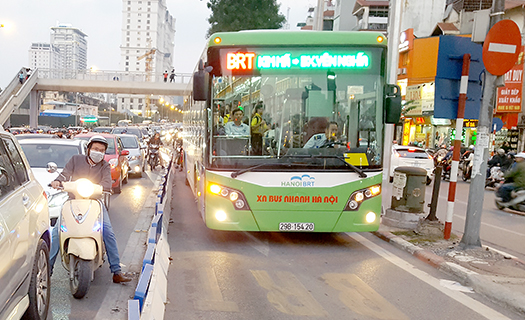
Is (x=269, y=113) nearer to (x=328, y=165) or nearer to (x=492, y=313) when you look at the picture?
(x=328, y=165)

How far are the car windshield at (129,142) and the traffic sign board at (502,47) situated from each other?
47.3 ft

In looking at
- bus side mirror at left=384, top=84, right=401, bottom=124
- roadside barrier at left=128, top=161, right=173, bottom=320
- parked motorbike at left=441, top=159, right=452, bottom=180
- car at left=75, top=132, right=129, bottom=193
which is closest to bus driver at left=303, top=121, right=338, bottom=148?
bus side mirror at left=384, top=84, right=401, bottom=124

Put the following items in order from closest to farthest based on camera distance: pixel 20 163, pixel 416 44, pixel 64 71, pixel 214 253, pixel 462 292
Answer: pixel 20 163 → pixel 462 292 → pixel 214 253 → pixel 416 44 → pixel 64 71

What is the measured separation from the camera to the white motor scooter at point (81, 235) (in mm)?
5059

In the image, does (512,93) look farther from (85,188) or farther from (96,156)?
(85,188)

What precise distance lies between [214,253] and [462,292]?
3.39 meters

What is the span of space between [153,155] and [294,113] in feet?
50.7

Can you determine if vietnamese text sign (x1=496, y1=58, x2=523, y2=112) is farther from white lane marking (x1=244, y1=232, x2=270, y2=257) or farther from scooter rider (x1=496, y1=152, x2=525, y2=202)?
white lane marking (x1=244, y1=232, x2=270, y2=257)

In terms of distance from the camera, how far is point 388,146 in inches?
441

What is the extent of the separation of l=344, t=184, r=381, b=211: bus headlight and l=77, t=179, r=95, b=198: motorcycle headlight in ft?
12.5

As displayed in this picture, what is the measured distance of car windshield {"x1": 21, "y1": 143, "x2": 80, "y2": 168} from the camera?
9695 millimetres

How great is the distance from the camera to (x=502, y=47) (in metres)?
7.13

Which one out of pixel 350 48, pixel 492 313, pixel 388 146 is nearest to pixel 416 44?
pixel 388 146

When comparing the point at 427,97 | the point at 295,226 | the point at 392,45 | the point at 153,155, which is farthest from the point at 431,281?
the point at 427,97
